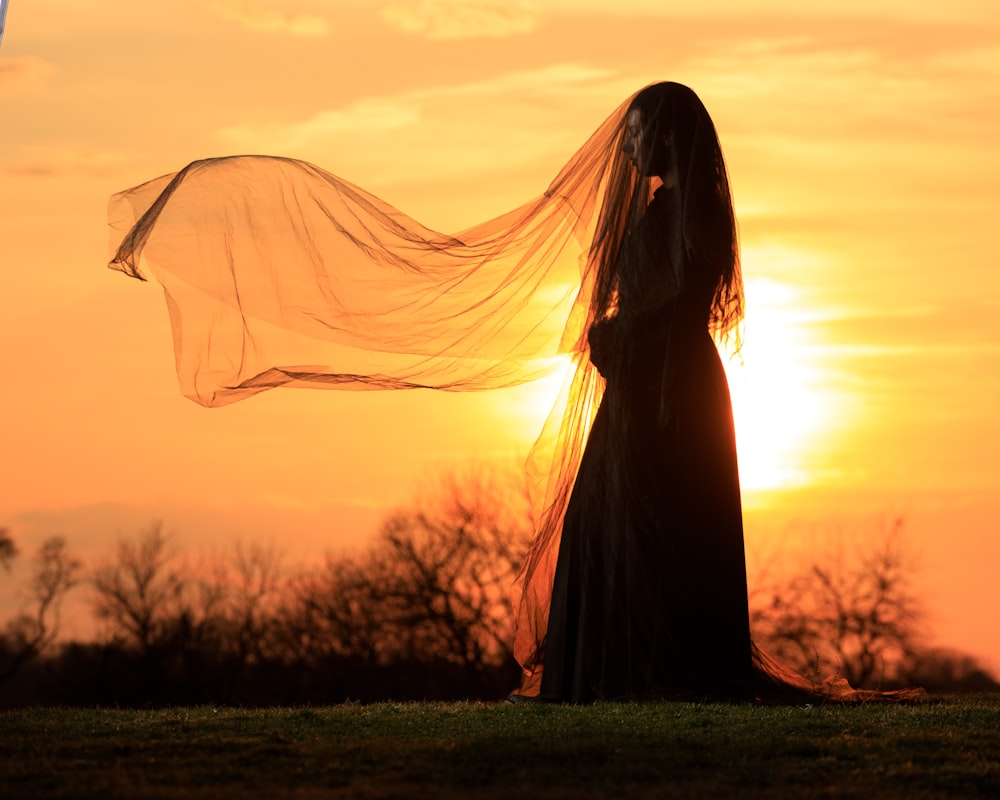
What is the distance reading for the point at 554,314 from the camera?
11.2m

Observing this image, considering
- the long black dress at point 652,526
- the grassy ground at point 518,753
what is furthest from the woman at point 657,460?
the grassy ground at point 518,753

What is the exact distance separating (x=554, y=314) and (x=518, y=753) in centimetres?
454

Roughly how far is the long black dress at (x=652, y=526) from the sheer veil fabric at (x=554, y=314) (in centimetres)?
2

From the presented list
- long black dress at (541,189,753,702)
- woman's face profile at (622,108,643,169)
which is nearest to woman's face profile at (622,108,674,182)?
woman's face profile at (622,108,643,169)

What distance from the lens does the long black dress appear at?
10.0 metres

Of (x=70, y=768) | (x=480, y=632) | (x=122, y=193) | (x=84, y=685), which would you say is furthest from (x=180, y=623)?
(x=70, y=768)

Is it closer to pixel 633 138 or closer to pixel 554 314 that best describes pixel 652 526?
pixel 554 314

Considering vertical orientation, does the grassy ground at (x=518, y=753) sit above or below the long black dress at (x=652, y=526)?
below

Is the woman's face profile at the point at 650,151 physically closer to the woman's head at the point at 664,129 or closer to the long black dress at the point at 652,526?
the woman's head at the point at 664,129

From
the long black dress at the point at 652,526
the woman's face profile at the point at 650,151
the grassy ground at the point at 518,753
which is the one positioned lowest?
the grassy ground at the point at 518,753

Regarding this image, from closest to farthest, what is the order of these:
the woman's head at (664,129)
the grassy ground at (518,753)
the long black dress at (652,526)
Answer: the grassy ground at (518,753) → the long black dress at (652,526) → the woman's head at (664,129)

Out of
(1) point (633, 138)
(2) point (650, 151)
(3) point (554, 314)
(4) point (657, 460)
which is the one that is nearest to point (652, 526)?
(4) point (657, 460)

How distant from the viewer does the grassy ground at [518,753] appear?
22.2 ft

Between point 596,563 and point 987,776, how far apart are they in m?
3.57
